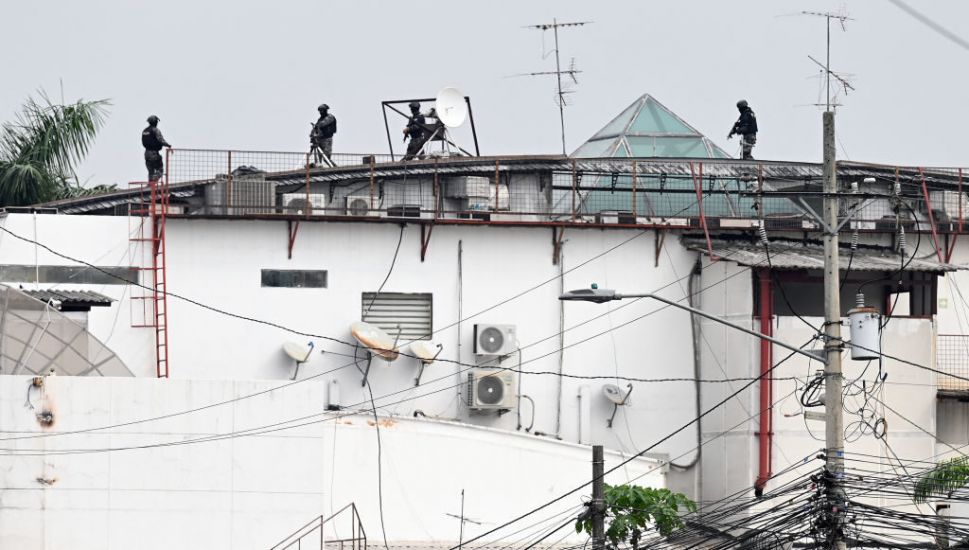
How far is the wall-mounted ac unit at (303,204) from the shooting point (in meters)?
42.4

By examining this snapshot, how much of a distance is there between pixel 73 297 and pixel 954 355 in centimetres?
1943

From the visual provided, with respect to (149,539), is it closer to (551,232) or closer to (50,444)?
(50,444)

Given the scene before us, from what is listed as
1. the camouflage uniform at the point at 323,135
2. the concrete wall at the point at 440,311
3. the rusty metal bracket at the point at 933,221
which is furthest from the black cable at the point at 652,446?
the camouflage uniform at the point at 323,135

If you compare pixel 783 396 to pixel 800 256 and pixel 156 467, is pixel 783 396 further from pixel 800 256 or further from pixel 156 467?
pixel 156 467

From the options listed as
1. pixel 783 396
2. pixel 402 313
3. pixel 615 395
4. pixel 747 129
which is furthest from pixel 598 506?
pixel 747 129

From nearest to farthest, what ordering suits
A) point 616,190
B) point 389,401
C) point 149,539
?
point 149,539, point 389,401, point 616,190

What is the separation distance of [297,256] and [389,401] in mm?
3572

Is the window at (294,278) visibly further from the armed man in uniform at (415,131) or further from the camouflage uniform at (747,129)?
the camouflage uniform at (747,129)

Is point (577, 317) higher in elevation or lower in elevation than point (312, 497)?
higher

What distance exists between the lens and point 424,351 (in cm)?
4212

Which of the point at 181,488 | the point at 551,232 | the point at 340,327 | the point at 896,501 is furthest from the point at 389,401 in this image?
the point at 896,501

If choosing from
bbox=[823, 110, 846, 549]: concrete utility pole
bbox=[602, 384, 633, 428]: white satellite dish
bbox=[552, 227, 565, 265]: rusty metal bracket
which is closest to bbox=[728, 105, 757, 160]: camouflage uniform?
bbox=[552, 227, 565, 265]: rusty metal bracket

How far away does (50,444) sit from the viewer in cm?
3506

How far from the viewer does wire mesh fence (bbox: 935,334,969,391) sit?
44719 mm
